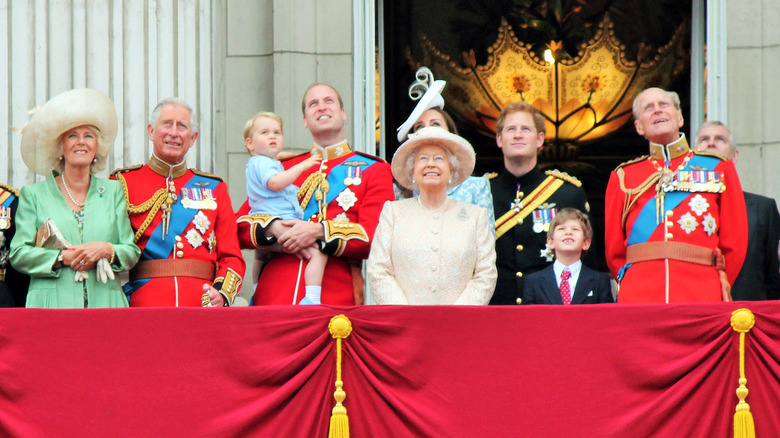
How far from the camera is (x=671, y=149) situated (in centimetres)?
649

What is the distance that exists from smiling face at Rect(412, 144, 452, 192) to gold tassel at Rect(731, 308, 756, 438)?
1.44 metres

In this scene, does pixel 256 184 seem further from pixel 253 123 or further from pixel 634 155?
pixel 634 155

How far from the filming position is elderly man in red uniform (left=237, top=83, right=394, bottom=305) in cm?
634

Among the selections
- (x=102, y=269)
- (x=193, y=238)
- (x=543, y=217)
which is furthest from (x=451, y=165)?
(x=102, y=269)

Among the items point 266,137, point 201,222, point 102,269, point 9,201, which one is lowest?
point 102,269

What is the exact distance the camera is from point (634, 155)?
10.6 meters

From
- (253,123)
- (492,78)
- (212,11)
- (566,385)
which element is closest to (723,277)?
(566,385)

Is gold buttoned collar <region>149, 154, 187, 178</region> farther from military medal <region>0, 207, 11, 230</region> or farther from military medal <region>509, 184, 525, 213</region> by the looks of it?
military medal <region>509, 184, 525, 213</region>

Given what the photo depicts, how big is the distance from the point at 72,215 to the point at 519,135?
7.52 ft

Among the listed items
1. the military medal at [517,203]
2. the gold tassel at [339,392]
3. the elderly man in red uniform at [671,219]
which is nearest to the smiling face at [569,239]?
the elderly man in red uniform at [671,219]

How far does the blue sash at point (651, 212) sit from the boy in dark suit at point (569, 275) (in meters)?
0.16

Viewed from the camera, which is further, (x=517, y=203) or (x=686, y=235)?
(x=517, y=203)

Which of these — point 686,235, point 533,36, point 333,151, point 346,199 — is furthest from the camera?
point 533,36

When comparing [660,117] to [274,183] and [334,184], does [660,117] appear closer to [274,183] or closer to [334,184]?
[334,184]
